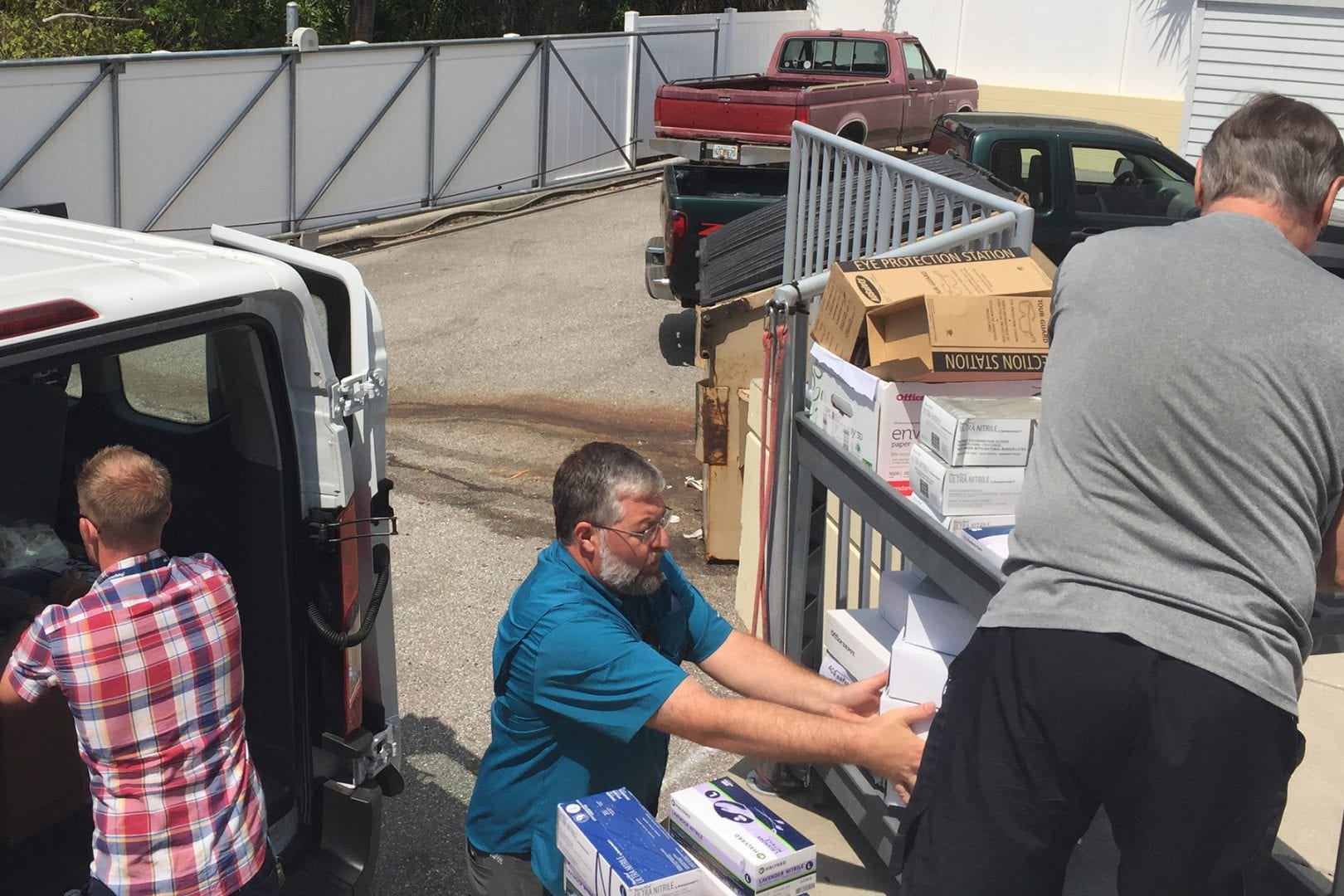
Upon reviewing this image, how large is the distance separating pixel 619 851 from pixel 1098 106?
20325mm

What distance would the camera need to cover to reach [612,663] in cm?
282

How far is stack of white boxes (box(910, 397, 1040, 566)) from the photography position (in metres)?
3.02

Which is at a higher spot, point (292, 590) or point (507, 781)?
point (292, 590)

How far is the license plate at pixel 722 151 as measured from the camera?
42.6ft

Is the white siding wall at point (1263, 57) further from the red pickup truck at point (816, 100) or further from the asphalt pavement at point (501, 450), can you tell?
the asphalt pavement at point (501, 450)

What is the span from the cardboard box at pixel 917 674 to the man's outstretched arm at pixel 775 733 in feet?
0.82

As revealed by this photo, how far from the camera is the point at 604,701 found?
283cm

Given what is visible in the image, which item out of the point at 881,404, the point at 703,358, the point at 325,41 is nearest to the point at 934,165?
the point at 703,358

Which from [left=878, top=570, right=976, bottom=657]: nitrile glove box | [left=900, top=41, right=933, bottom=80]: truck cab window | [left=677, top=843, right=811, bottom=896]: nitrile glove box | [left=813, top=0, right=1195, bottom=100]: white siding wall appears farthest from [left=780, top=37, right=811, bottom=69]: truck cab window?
[left=677, top=843, right=811, bottom=896]: nitrile glove box

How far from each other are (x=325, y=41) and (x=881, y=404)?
21931 mm

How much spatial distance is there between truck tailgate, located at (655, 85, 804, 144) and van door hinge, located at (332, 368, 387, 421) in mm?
10173

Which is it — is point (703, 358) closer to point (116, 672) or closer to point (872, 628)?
point (872, 628)

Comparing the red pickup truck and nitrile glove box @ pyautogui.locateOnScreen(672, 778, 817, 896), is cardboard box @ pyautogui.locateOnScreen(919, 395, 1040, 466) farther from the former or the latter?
the red pickup truck

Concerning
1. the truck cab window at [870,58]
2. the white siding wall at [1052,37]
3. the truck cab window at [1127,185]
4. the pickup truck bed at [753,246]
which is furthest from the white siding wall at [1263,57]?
the pickup truck bed at [753,246]
